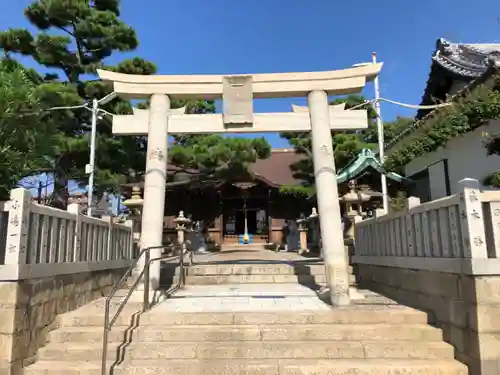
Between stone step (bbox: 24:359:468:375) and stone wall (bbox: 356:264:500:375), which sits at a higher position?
stone wall (bbox: 356:264:500:375)

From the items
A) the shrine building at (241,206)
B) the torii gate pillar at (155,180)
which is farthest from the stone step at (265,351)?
the shrine building at (241,206)

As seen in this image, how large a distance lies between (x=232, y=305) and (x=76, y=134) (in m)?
13.9

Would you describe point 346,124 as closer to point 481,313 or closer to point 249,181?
point 481,313

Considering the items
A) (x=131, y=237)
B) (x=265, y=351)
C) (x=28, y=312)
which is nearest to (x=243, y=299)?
(x=265, y=351)

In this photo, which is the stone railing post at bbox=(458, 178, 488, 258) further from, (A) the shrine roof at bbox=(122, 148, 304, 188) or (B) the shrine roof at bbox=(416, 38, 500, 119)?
(A) the shrine roof at bbox=(122, 148, 304, 188)

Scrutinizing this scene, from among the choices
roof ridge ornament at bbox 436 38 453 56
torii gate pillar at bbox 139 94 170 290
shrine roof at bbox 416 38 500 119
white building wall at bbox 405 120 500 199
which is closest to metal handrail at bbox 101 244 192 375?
torii gate pillar at bbox 139 94 170 290

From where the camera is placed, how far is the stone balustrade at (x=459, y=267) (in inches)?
174

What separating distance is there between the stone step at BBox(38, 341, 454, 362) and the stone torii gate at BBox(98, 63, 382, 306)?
2.41 meters

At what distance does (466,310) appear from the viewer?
184 inches

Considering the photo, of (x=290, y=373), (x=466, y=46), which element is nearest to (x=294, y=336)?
(x=290, y=373)

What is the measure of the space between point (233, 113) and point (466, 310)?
16.3 feet

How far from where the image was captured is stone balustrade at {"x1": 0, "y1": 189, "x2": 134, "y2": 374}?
466 cm

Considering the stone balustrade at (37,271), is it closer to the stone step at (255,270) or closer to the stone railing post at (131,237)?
the stone railing post at (131,237)

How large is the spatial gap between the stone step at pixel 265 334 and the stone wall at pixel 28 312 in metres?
0.36
